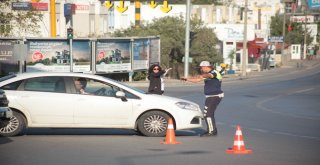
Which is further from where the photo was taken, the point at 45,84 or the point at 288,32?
the point at 288,32

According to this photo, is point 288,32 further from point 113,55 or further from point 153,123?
point 153,123

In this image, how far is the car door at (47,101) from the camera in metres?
15.0

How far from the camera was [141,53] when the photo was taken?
4669 centimetres

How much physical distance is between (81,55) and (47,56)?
7.35 ft

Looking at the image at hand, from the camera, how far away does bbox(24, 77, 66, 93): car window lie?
→ 15133mm

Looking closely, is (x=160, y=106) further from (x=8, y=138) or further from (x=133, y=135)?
(x=8, y=138)

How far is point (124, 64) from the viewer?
149 ft

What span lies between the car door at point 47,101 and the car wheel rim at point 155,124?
5.26 feet

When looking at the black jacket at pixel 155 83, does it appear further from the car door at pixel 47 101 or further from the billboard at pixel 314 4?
the billboard at pixel 314 4

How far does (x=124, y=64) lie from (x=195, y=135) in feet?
96.3

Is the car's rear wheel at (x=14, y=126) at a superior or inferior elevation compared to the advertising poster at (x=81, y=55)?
inferior

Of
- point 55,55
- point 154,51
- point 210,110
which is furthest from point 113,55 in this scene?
point 210,110

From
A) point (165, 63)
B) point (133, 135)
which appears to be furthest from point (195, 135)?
point (165, 63)

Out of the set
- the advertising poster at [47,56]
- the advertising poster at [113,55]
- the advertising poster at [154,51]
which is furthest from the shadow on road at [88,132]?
the advertising poster at [154,51]
